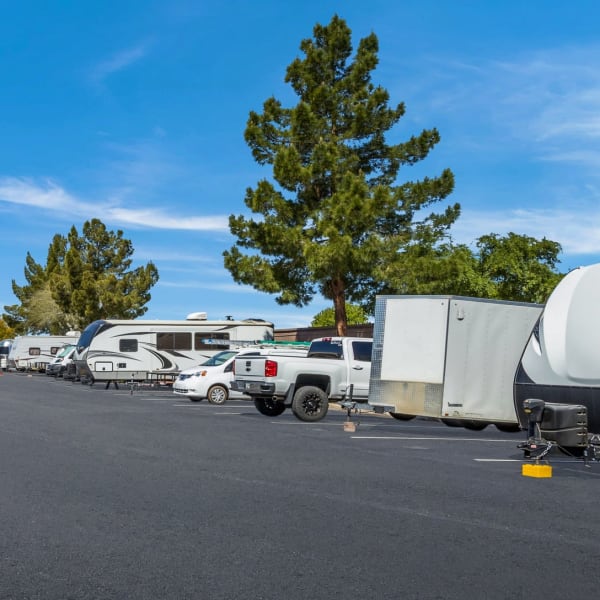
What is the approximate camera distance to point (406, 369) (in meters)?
16.6

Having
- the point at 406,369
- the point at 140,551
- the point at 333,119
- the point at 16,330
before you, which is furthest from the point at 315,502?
the point at 16,330

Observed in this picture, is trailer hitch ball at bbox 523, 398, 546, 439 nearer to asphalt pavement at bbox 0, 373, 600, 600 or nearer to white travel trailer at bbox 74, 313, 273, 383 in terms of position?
asphalt pavement at bbox 0, 373, 600, 600

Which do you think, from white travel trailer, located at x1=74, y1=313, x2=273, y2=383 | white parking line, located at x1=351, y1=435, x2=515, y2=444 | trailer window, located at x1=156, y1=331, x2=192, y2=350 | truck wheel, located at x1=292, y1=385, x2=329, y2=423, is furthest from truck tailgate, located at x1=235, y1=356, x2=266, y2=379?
trailer window, located at x1=156, y1=331, x2=192, y2=350

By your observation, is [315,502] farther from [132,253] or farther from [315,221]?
[132,253]

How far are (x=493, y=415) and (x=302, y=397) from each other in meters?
5.19

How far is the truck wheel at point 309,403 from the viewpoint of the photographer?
65.4 ft

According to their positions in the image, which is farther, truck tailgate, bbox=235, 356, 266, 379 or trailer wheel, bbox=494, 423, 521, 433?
truck tailgate, bbox=235, 356, 266, 379

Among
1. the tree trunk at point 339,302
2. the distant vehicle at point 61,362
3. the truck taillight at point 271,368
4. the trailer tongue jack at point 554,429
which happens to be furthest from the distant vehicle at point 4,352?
the trailer tongue jack at point 554,429

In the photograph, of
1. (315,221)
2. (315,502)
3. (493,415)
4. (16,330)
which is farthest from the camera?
(16,330)

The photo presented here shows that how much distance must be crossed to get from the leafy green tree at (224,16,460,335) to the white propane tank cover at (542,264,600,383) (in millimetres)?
23306

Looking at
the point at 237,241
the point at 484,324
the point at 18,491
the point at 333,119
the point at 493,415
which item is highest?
the point at 333,119

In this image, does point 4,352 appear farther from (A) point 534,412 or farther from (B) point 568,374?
(B) point 568,374

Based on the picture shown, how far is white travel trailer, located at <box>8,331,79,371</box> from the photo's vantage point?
61000 mm

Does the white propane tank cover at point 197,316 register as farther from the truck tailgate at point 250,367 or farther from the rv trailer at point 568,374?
the rv trailer at point 568,374
